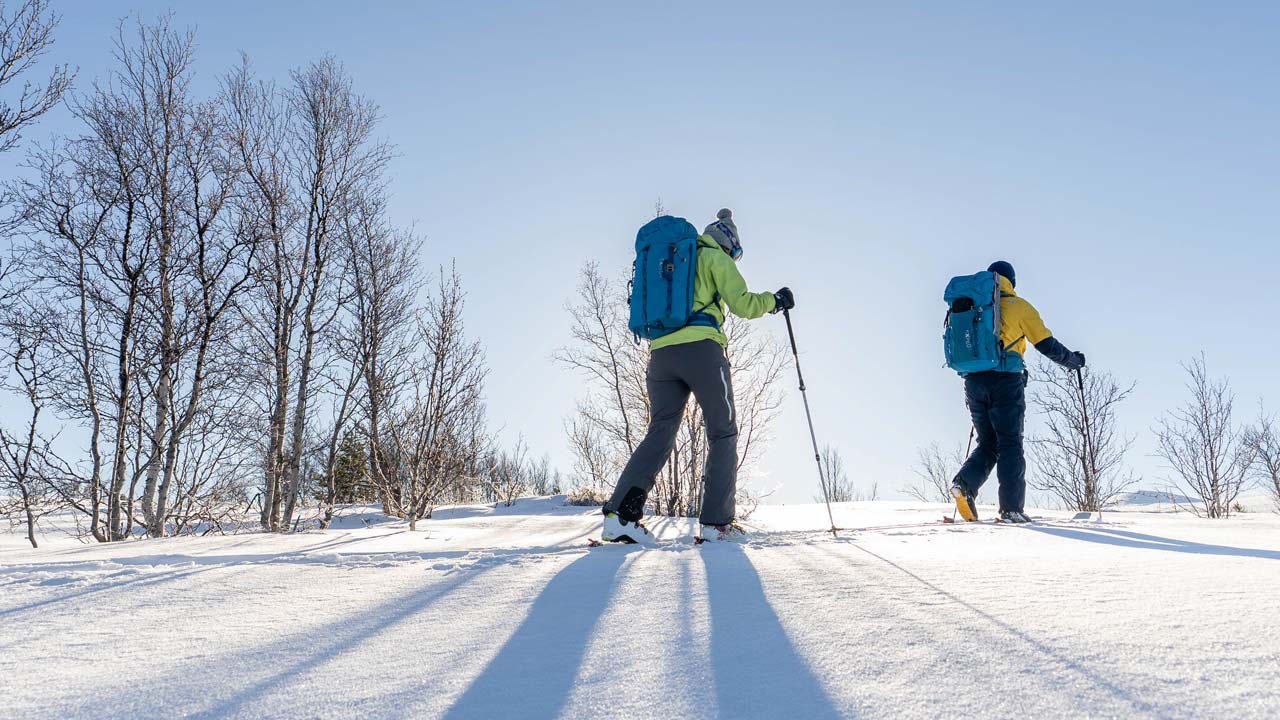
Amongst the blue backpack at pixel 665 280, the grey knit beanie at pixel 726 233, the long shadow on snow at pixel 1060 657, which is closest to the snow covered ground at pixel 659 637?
the long shadow on snow at pixel 1060 657

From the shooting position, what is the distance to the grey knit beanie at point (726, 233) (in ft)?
14.2

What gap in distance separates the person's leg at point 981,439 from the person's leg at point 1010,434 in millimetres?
111

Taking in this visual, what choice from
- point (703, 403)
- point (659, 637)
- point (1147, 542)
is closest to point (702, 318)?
point (703, 403)

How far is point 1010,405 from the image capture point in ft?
18.5

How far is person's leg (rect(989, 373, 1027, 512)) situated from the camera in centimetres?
554

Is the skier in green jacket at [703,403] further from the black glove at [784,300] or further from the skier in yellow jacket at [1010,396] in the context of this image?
the skier in yellow jacket at [1010,396]

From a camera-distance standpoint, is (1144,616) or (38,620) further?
(38,620)

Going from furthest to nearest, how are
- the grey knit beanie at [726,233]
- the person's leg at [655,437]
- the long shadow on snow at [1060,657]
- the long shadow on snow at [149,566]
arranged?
the grey knit beanie at [726,233], the person's leg at [655,437], the long shadow on snow at [149,566], the long shadow on snow at [1060,657]

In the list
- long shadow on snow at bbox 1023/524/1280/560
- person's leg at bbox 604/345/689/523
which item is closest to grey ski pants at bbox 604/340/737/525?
person's leg at bbox 604/345/689/523

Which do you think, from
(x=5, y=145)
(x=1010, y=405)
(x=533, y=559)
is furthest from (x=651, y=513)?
(x=5, y=145)

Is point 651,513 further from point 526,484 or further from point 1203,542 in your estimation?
point 526,484

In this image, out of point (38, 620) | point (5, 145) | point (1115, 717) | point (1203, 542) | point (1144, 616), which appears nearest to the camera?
point (1115, 717)

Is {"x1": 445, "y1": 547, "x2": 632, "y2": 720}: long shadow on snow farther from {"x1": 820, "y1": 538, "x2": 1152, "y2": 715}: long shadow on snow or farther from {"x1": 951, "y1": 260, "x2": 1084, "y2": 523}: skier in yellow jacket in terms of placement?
{"x1": 951, "y1": 260, "x2": 1084, "y2": 523}: skier in yellow jacket

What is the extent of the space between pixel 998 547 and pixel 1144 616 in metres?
1.63
